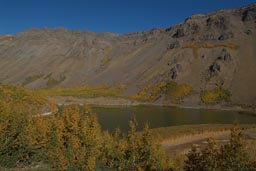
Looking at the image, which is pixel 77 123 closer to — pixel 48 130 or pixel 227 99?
pixel 48 130

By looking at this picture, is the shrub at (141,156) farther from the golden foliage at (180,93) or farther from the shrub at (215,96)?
the golden foliage at (180,93)

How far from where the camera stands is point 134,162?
33.9 m

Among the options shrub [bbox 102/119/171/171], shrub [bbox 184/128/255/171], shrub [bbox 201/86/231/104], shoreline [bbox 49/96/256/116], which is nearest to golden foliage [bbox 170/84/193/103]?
shoreline [bbox 49/96/256/116]

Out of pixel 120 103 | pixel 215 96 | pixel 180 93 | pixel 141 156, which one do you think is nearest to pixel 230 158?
pixel 141 156

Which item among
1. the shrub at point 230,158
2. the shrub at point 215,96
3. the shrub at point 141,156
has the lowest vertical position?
the shrub at point 141,156

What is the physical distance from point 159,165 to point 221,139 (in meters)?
49.3

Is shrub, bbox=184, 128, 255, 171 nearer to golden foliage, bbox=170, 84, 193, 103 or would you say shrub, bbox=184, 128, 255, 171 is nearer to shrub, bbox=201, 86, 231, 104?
shrub, bbox=201, 86, 231, 104

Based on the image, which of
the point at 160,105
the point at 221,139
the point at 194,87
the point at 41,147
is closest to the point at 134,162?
the point at 41,147

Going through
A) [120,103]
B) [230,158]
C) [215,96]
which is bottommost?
[230,158]

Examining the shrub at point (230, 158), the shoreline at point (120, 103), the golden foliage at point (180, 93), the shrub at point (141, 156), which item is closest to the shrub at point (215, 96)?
the shoreline at point (120, 103)

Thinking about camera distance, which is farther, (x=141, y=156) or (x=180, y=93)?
(x=180, y=93)

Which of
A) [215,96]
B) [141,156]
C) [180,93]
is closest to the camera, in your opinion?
[141,156]

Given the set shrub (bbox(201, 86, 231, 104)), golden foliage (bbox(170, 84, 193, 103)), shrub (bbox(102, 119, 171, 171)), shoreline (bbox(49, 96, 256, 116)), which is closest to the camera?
shrub (bbox(102, 119, 171, 171))

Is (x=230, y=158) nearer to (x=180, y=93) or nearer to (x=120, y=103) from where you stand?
(x=120, y=103)
